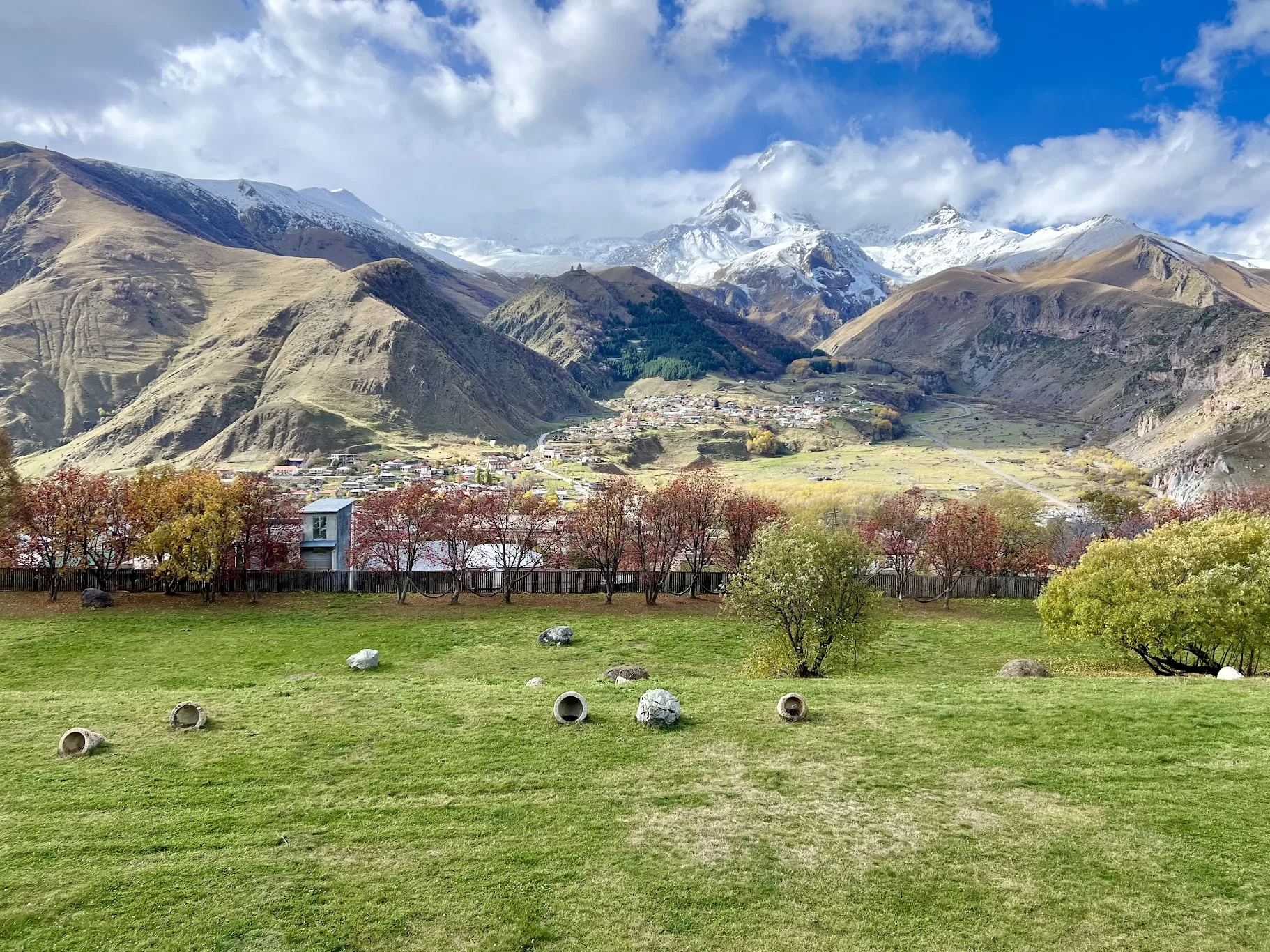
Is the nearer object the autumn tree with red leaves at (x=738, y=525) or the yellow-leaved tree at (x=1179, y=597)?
the yellow-leaved tree at (x=1179, y=597)

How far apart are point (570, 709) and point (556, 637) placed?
66.1ft

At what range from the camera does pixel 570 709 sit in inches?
725

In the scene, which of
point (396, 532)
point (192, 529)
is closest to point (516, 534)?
point (396, 532)

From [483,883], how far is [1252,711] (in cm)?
1946

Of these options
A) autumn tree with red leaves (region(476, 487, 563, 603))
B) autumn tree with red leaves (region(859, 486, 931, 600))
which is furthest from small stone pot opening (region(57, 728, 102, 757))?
autumn tree with red leaves (region(859, 486, 931, 600))

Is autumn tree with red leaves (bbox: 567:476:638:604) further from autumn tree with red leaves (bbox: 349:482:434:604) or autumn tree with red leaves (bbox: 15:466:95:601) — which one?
autumn tree with red leaves (bbox: 15:466:95:601)

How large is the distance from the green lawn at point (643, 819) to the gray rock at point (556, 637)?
50.0ft

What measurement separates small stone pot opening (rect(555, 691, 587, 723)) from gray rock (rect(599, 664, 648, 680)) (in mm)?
8385

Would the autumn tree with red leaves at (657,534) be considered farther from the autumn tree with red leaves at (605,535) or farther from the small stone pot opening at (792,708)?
the small stone pot opening at (792,708)

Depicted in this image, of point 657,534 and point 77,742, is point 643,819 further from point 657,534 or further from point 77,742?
point 657,534

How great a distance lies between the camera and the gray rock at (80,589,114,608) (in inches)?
1654

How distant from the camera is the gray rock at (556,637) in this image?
3806 centimetres

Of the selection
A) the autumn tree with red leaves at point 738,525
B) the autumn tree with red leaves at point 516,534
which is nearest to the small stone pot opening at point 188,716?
the autumn tree with red leaves at point 516,534

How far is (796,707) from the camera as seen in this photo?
1877cm
